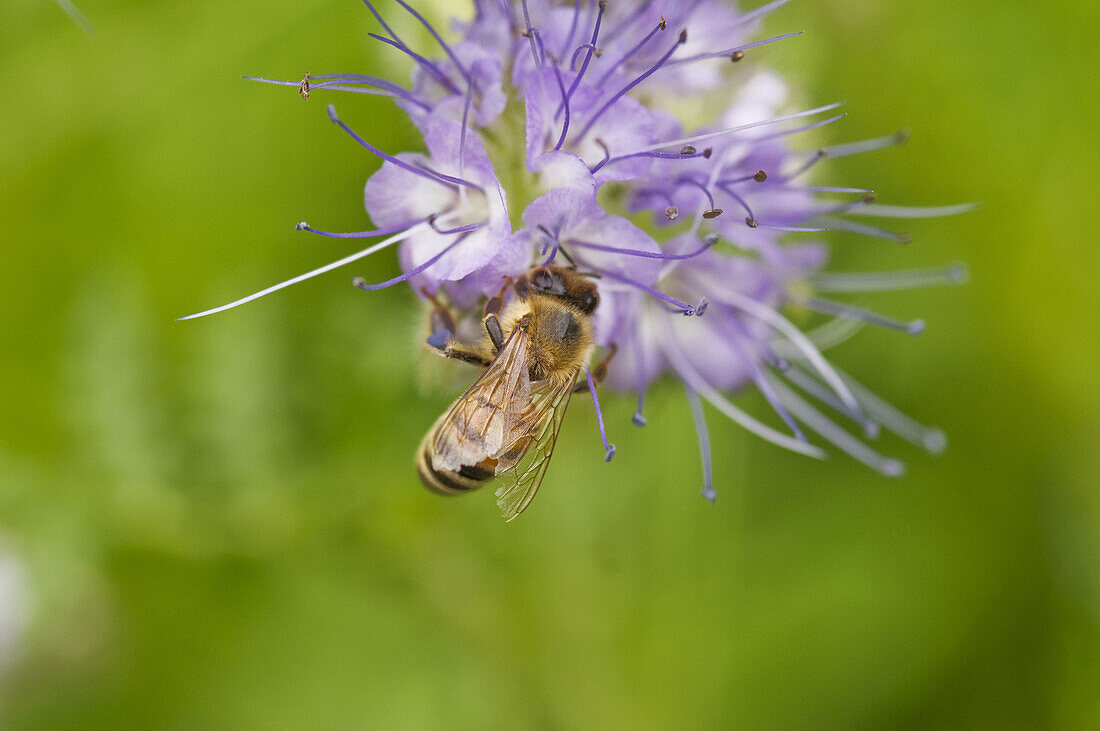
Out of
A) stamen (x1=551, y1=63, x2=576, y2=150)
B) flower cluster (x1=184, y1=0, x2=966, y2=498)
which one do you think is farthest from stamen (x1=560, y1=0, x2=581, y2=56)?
stamen (x1=551, y1=63, x2=576, y2=150)

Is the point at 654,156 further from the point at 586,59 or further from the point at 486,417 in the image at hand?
the point at 486,417

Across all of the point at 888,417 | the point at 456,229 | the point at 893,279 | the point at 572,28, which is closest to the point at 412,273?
the point at 456,229

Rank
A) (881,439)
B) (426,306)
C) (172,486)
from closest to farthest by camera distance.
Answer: (426,306) → (172,486) → (881,439)

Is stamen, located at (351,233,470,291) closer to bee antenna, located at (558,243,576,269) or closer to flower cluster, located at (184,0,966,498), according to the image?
flower cluster, located at (184,0,966,498)

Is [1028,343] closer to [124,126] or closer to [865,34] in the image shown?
[865,34]

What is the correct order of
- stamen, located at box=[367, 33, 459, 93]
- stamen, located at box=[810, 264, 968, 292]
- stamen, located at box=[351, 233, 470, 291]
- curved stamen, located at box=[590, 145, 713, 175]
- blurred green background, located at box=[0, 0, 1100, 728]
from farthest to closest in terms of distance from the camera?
blurred green background, located at box=[0, 0, 1100, 728] < stamen, located at box=[810, 264, 968, 292] < stamen, located at box=[367, 33, 459, 93] < curved stamen, located at box=[590, 145, 713, 175] < stamen, located at box=[351, 233, 470, 291]

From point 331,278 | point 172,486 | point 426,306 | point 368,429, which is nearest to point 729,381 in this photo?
point 426,306

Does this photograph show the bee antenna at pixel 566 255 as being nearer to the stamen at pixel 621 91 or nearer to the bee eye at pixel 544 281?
the bee eye at pixel 544 281
